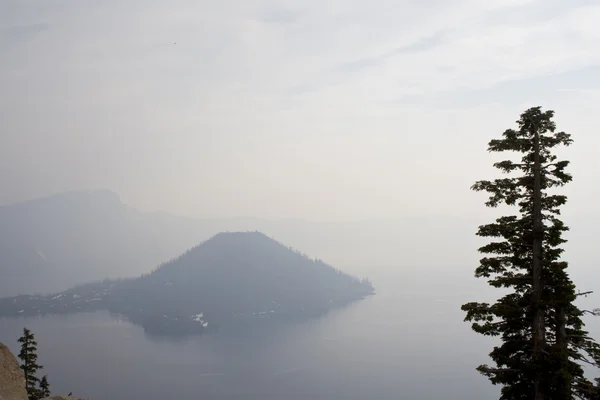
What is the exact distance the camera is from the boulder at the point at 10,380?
851 inches

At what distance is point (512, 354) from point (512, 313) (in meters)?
2.58

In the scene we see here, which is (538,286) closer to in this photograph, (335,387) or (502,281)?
(502,281)

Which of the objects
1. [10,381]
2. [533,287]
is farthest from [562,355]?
[10,381]

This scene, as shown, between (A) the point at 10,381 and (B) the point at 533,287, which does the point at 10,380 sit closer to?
(A) the point at 10,381

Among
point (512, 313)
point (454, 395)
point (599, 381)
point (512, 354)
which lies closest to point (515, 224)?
point (512, 313)

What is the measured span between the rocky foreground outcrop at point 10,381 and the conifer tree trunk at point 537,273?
21464 millimetres

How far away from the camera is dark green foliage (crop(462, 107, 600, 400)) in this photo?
17.1 m

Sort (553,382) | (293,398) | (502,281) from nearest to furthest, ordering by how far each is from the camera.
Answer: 1. (553,382)
2. (502,281)
3. (293,398)

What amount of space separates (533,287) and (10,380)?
2458cm

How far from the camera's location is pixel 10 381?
22.4 m

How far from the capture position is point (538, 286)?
58.1 feet

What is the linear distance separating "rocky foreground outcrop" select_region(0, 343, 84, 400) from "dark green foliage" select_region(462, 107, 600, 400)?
2083cm

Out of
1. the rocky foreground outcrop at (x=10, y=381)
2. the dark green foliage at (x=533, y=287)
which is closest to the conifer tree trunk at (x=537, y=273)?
the dark green foliage at (x=533, y=287)

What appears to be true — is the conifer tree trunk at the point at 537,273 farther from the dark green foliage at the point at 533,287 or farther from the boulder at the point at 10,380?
the boulder at the point at 10,380
